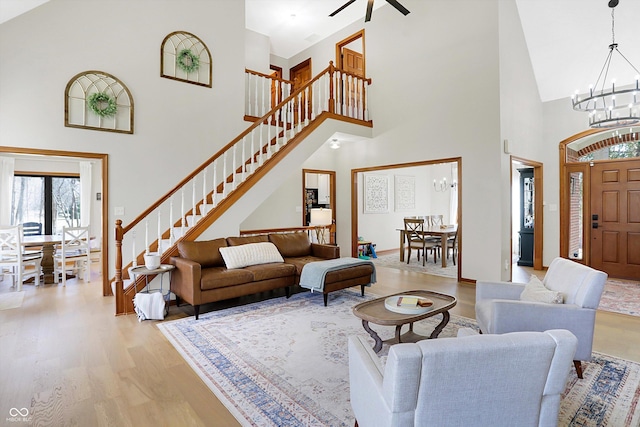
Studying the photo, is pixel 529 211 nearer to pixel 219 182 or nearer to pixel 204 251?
pixel 219 182

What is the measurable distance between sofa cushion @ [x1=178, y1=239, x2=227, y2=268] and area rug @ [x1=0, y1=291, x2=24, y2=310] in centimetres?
226

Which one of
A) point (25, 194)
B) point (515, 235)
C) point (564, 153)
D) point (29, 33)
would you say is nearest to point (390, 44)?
point (564, 153)

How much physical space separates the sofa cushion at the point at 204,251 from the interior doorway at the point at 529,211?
18.8 feet

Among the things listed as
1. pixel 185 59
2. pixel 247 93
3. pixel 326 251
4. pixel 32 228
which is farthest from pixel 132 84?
pixel 32 228

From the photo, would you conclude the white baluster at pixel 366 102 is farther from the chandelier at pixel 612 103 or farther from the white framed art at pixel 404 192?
the chandelier at pixel 612 103

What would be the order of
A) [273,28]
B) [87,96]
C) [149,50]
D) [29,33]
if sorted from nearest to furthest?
[29,33] → [87,96] → [149,50] → [273,28]

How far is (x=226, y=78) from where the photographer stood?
20.8 feet

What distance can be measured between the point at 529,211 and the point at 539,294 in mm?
4977

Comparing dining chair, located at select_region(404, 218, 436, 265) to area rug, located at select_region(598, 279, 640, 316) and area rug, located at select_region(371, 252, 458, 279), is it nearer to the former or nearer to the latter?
area rug, located at select_region(371, 252, 458, 279)

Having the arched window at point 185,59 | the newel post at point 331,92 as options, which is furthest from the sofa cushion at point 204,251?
the newel post at point 331,92

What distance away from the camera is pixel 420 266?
283 inches

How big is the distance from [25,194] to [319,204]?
7.25 metres

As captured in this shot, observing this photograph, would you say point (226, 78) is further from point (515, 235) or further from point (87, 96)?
point (515, 235)

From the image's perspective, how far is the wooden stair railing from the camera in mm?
4438
